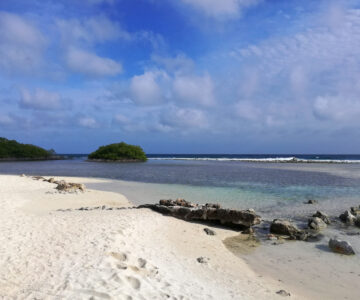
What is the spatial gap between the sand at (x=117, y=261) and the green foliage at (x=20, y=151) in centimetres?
9136

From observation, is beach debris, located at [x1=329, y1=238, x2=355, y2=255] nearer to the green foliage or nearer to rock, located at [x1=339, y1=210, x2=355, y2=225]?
rock, located at [x1=339, y1=210, x2=355, y2=225]

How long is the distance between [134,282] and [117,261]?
1.15m

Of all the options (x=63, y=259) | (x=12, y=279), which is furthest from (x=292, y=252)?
(x=12, y=279)

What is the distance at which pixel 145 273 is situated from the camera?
6379 millimetres

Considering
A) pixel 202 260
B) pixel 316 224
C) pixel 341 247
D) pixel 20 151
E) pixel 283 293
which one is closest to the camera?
pixel 283 293

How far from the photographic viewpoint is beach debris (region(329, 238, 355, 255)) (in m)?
8.70

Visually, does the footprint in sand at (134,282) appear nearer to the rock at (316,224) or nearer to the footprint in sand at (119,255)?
the footprint in sand at (119,255)

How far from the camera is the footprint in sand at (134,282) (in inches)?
224

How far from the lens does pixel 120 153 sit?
8731cm

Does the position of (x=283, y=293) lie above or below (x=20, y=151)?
below

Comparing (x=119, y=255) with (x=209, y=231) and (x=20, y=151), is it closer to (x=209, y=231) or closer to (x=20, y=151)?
(x=209, y=231)

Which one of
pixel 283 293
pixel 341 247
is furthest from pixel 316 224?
pixel 283 293

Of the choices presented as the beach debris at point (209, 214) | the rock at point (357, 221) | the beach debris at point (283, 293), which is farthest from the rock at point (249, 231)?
the beach debris at point (283, 293)

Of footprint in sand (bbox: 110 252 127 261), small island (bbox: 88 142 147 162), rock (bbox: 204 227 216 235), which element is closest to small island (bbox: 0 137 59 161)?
small island (bbox: 88 142 147 162)
